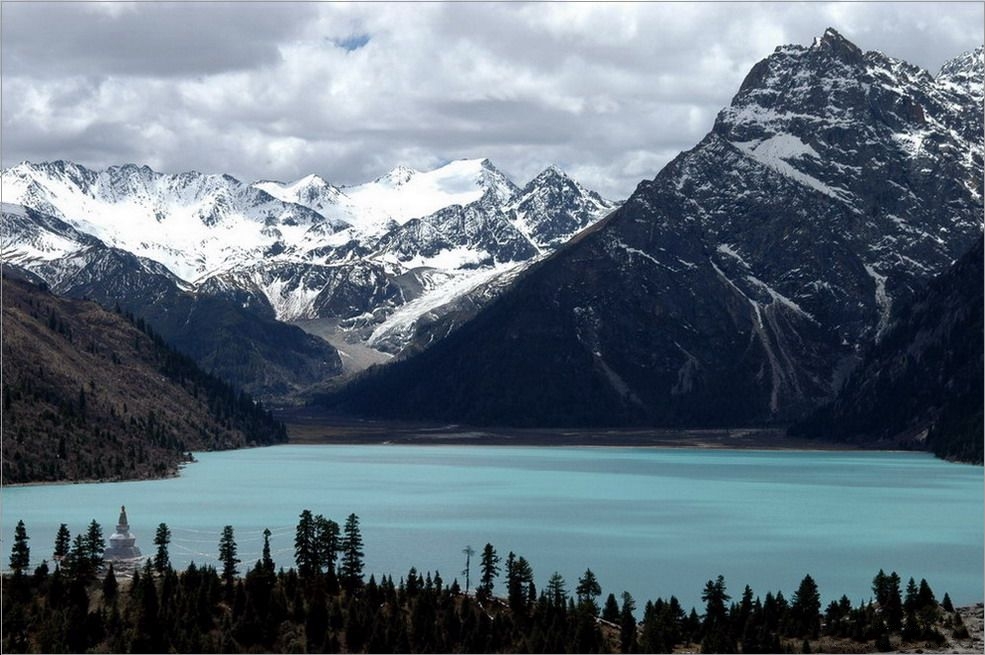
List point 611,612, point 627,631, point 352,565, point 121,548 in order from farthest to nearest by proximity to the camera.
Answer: point 121,548
point 352,565
point 611,612
point 627,631

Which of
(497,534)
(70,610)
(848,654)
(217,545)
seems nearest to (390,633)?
(70,610)

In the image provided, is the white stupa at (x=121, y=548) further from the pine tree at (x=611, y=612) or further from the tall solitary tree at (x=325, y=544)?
the pine tree at (x=611, y=612)

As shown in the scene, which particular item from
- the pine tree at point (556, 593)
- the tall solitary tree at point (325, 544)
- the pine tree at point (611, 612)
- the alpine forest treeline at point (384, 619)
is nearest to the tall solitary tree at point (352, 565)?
the alpine forest treeline at point (384, 619)

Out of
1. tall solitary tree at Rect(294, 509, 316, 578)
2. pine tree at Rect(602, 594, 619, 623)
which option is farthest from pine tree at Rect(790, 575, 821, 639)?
tall solitary tree at Rect(294, 509, 316, 578)

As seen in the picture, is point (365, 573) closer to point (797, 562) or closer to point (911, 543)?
point (797, 562)

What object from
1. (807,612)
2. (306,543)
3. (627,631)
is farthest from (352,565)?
(807,612)

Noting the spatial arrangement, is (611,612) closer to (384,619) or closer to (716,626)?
(716,626)

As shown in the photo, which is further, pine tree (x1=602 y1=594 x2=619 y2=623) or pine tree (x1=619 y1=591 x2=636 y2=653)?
pine tree (x1=602 y1=594 x2=619 y2=623)

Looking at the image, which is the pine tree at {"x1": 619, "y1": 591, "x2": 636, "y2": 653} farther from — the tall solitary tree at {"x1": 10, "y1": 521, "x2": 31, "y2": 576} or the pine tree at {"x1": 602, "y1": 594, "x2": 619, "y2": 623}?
the tall solitary tree at {"x1": 10, "y1": 521, "x2": 31, "y2": 576}
